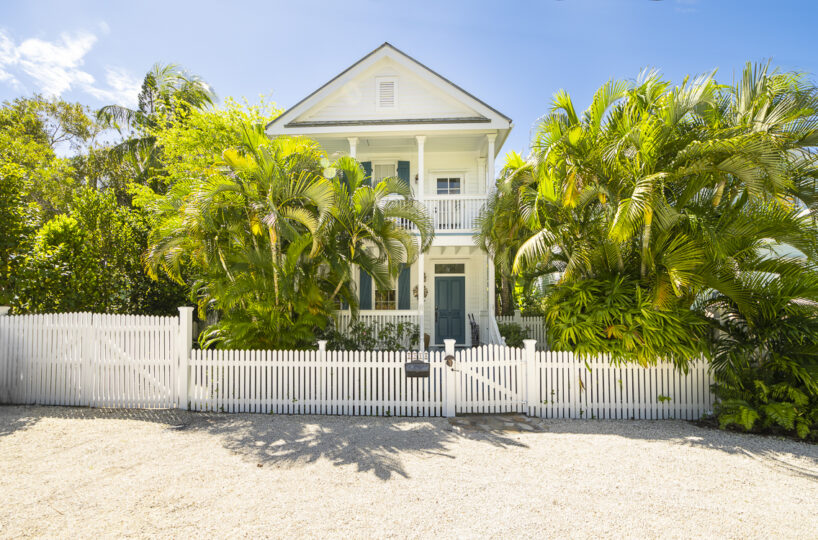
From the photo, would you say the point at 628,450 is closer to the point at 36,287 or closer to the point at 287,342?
the point at 287,342

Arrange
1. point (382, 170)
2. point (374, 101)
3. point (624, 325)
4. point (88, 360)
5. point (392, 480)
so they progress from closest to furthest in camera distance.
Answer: point (392, 480)
point (624, 325)
point (88, 360)
point (374, 101)
point (382, 170)

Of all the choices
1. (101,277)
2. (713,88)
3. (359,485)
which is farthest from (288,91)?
(359,485)

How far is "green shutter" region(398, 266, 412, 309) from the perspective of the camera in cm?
1128

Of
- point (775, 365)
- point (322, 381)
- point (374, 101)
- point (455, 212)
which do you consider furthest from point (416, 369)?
point (374, 101)

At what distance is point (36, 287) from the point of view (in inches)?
302

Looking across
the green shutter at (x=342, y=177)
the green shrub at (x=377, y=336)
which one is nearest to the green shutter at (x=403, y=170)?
the green shutter at (x=342, y=177)

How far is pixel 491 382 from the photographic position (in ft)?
20.3

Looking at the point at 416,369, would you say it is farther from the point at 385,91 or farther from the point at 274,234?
the point at 385,91

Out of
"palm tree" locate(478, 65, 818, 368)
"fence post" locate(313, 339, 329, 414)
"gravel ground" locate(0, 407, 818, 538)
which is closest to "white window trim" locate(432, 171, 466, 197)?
"palm tree" locate(478, 65, 818, 368)

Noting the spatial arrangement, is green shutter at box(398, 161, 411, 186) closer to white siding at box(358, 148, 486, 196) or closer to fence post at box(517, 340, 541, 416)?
white siding at box(358, 148, 486, 196)

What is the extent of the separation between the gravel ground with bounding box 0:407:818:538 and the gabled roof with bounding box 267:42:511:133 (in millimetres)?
7396

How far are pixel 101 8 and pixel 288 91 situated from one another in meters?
7.71

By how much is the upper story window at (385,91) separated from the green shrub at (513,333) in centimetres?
678

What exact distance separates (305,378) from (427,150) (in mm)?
7659
